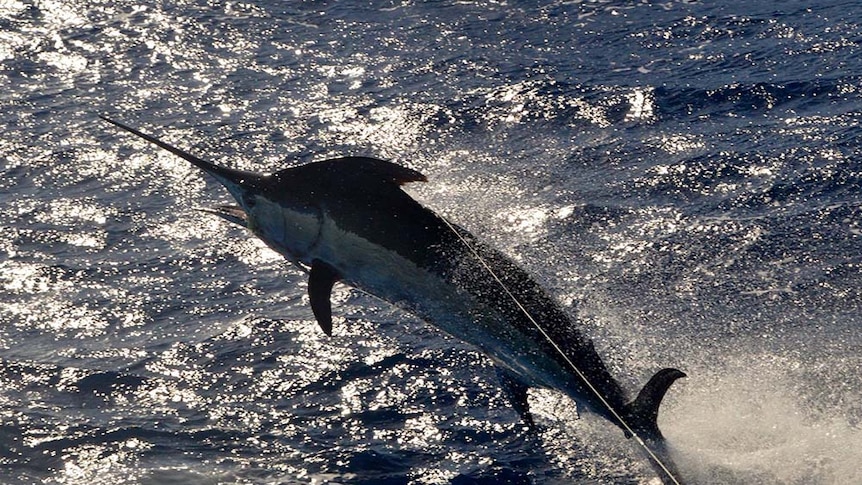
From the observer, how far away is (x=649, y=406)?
6.81 metres

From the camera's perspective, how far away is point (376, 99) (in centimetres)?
1505

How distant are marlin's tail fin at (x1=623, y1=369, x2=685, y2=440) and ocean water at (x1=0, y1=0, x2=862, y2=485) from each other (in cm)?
56

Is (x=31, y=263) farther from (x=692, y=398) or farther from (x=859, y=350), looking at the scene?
(x=859, y=350)

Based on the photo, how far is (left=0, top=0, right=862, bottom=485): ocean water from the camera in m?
7.83

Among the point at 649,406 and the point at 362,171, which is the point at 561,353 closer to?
the point at 649,406

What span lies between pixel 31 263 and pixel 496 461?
553 centimetres

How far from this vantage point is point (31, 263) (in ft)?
35.6

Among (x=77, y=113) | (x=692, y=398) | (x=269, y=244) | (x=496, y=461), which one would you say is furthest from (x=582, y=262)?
(x=77, y=113)

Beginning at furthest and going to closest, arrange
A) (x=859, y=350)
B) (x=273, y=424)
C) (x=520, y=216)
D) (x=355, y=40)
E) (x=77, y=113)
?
(x=355, y=40) < (x=77, y=113) < (x=520, y=216) < (x=859, y=350) < (x=273, y=424)

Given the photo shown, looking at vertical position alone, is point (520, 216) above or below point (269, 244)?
below

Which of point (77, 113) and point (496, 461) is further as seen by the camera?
point (77, 113)

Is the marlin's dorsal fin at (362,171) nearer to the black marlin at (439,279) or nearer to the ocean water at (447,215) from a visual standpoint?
the black marlin at (439,279)

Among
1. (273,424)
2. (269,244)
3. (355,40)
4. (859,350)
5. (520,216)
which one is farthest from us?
(355,40)

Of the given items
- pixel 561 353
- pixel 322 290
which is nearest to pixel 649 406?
pixel 561 353
